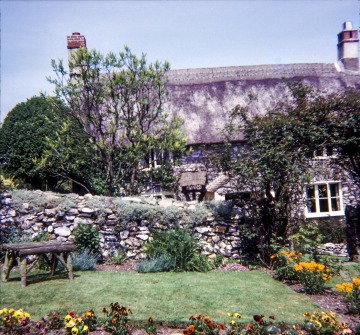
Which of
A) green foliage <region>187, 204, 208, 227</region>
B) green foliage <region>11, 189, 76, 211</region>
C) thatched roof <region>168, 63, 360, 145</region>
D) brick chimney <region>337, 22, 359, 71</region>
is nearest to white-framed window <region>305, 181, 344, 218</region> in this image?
thatched roof <region>168, 63, 360, 145</region>

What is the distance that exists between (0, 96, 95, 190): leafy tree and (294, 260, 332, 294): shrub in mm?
9173

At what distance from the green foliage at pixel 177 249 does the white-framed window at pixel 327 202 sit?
8.60 meters

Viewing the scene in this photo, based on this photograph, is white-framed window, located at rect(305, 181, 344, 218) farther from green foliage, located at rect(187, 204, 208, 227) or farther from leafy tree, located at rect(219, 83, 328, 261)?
green foliage, located at rect(187, 204, 208, 227)

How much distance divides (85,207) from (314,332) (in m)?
6.97

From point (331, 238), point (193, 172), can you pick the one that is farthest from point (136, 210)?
point (331, 238)

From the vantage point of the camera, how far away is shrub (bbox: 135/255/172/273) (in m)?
8.76

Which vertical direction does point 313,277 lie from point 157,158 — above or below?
below

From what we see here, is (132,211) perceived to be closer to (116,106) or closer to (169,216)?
(169,216)

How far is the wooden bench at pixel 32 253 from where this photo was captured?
7051 mm

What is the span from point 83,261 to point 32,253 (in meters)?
1.77

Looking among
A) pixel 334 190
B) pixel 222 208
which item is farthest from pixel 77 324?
pixel 334 190

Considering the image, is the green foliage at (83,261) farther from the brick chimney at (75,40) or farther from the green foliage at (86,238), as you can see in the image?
the brick chimney at (75,40)

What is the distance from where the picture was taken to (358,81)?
1988 centimetres

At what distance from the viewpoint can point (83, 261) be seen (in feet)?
28.7
